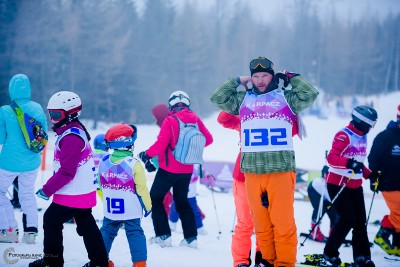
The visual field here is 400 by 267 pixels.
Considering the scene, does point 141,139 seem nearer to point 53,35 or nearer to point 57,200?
point 53,35

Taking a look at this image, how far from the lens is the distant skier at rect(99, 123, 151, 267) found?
399 cm

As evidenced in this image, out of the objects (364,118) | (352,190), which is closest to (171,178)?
(352,190)

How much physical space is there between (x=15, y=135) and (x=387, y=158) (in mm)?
5402

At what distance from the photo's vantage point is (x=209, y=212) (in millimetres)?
8516

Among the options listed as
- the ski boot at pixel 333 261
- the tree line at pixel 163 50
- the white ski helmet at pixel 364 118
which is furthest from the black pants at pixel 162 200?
the tree line at pixel 163 50

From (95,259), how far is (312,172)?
362 inches

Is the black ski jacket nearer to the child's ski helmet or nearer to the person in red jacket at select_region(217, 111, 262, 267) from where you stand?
the person in red jacket at select_region(217, 111, 262, 267)

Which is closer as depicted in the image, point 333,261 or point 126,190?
point 126,190

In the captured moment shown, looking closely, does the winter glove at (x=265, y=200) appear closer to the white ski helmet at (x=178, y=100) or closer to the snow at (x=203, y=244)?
the snow at (x=203, y=244)

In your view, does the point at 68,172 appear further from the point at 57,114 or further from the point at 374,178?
the point at 374,178

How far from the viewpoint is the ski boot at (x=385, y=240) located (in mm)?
5785

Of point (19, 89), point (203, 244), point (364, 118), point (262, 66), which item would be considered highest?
point (262, 66)

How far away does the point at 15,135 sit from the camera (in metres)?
4.98

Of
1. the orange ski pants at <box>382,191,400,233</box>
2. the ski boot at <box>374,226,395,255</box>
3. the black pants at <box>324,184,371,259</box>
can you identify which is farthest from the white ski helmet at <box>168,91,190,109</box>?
the ski boot at <box>374,226,395,255</box>
